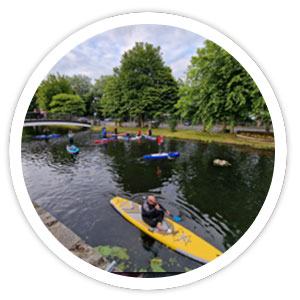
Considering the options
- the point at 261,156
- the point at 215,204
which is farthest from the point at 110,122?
the point at 215,204

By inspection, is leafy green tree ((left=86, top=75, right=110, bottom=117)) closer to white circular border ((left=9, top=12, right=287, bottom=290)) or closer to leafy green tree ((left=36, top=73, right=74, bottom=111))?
leafy green tree ((left=36, top=73, right=74, bottom=111))

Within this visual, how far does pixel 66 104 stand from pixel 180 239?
32.2 m

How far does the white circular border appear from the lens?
77.7 inches

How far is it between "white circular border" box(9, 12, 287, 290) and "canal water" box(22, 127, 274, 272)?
7.31 ft

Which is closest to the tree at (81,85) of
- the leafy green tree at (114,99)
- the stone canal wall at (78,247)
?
the leafy green tree at (114,99)

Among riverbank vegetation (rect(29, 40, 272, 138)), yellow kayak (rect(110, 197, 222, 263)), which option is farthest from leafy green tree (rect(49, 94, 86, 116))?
yellow kayak (rect(110, 197, 222, 263))

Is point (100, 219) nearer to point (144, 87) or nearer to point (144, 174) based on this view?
point (144, 174)

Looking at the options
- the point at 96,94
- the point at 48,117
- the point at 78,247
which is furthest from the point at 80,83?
the point at 78,247

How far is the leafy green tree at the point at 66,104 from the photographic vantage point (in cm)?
2907

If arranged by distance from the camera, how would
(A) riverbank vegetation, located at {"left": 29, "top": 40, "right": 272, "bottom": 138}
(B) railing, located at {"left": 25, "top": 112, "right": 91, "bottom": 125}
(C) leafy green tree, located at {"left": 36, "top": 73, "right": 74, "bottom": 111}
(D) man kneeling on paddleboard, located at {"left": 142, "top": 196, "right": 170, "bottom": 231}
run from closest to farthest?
(D) man kneeling on paddleboard, located at {"left": 142, "top": 196, "right": 170, "bottom": 231} < (A) riverbank vegetation, located at {"left": 29, "top": 40, "right": 272, "bottom": 138} < (B) railing, located at {"left": 25, "top": 112, "right": 91, "bottom": 125} < (C) leafy green tree, located at {"left": 36, "top": 73, "right": 74, "bottom": 111}

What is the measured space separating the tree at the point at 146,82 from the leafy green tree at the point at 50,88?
57.9ft

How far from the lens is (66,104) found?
29.4m
